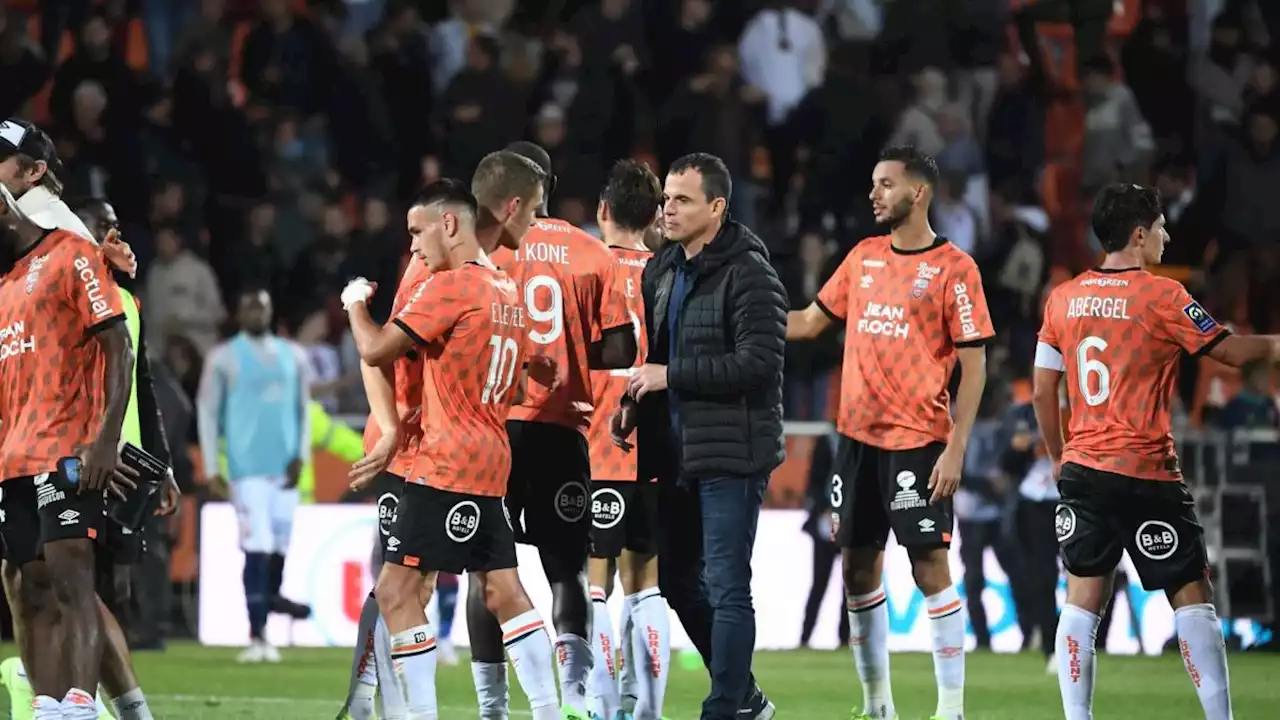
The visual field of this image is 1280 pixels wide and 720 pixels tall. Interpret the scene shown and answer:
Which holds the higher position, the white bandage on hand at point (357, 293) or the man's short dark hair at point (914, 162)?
the man's short dark hair at point (914, 162)

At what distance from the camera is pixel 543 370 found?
30.5ft

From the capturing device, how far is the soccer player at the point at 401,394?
853 cm

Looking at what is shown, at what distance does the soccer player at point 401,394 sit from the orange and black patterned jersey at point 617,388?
72 cm

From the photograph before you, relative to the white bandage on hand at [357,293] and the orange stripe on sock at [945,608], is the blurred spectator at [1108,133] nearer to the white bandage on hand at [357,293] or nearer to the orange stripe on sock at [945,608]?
the orange stripe on sock at [945,608]

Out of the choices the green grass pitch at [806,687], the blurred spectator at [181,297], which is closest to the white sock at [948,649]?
the green grass pitch at [806,687]

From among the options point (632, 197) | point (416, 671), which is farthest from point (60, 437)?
point (632, 197)

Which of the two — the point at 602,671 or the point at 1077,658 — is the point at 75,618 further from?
the point at 1077,658

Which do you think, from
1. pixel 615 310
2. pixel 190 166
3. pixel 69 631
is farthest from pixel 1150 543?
pixel 190 166

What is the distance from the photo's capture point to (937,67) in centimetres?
2162

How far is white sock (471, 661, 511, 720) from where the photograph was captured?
8.94m

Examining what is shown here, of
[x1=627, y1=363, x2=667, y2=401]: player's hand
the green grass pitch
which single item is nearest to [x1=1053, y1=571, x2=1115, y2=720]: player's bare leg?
[x1=627, y1=363, x2=667, y2=401]: player's hand

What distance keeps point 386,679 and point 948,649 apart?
8.79ft

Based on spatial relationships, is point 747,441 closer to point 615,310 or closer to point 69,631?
point 615,310

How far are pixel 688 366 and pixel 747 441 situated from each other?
1.32 feet
